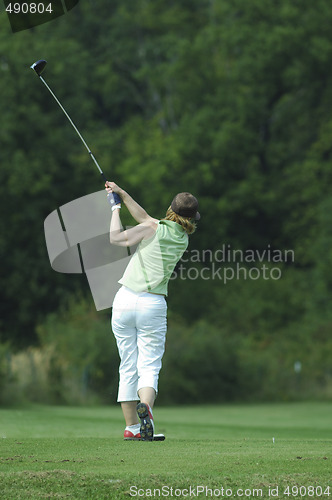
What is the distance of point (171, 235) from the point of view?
26.8 ft

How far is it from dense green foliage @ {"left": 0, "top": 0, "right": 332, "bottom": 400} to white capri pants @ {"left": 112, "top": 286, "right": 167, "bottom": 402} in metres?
24.9

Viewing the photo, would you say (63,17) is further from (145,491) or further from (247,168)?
(145,491)

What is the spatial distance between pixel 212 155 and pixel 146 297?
105 feet

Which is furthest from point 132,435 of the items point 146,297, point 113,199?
point 113,199

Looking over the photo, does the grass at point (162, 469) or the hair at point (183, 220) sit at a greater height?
the hair at point (183, 220)

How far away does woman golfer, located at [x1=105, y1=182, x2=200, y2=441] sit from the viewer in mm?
8094

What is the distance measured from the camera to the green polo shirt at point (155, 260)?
811cm

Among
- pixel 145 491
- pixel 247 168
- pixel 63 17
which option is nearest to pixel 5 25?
pixel 63 17

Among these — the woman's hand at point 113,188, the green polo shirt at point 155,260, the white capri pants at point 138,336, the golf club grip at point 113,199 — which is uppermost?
the woman's hand at point 113,188

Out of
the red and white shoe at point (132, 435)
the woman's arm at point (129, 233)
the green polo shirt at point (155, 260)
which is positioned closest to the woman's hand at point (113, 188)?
the woman's arm at point (129, 233)

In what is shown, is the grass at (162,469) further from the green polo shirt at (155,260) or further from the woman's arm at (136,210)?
the woman's arm at (136,210)

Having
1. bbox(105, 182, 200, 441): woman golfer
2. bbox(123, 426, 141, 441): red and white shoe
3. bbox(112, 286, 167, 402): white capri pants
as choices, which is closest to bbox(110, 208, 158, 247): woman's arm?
bbox(105, 182, 200, 441): woman golfer

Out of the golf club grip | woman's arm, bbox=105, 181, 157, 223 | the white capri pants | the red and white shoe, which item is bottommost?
the red and white shoe

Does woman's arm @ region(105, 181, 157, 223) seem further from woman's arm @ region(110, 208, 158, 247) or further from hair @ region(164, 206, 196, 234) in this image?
hair @ region(164, 206, 196, 234)
